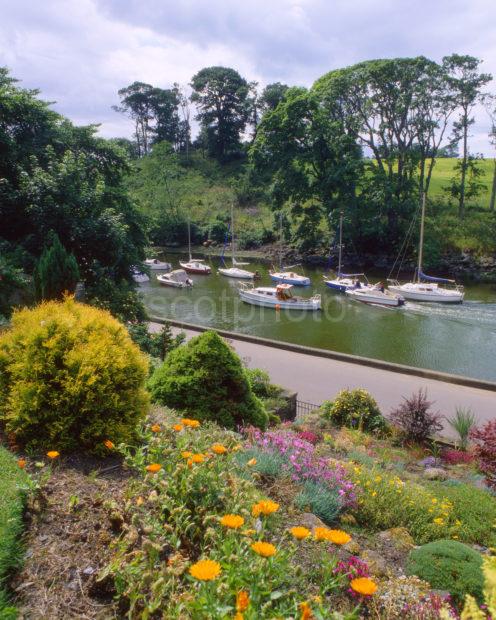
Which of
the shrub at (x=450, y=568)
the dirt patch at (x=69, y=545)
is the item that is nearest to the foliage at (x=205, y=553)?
the dirt patch at (x=69, y=545)

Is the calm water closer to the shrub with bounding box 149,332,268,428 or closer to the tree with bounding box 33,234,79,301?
the tree with bounding box 33,234,79,301

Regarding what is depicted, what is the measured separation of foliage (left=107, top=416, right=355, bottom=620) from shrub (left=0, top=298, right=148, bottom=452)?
66cm

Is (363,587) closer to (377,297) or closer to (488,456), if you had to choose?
(488,456)

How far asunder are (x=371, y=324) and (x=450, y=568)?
76.9 feet

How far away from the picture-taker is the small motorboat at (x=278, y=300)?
28.7 m

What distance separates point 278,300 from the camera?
2938 centimetres

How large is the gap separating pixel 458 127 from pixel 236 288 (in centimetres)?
2745

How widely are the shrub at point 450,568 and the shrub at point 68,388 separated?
2.56 m

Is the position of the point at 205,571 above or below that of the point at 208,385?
above

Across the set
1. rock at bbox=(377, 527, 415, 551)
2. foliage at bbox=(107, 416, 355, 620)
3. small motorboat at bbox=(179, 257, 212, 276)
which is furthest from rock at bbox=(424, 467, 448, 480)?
small motorboat at bbox=(179, 257, 212, 276)

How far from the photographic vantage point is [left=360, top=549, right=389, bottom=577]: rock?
10.7ft

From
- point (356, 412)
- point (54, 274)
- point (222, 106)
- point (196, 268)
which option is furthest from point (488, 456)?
point (222, 106)

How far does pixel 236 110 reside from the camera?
83438 mm

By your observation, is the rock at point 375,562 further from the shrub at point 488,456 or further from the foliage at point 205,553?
the shrub at point 488,456
